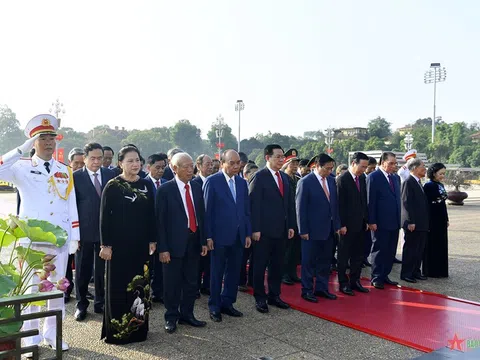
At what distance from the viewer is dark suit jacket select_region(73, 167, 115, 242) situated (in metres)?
4.72

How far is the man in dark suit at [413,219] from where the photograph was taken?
21.0ft

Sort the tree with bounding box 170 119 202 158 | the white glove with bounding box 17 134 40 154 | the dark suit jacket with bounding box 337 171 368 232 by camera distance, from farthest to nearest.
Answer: the tree with bounding box 170 119 202 158 → the dark suit jacket with bounding box 337 171 368 232 → the white glove with bounding box 17 134 40 154

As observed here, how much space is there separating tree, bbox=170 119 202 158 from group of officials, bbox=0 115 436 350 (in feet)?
A: 331

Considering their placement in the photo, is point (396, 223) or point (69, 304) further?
point (396, 223)

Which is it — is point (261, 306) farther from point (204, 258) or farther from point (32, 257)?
point (32, 257)

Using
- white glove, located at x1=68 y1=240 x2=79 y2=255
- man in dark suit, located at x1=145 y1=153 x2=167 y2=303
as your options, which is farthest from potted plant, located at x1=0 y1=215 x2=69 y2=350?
man in dark suit, located at x1=145 y1=153 x2=167 y2=303

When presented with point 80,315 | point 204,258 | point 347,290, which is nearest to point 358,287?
point 347,290

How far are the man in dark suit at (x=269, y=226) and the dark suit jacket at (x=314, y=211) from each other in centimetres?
25

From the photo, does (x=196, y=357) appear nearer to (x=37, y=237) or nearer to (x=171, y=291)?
(x=171, y=291)

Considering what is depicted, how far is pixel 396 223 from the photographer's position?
6.11m

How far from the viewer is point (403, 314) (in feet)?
16.1

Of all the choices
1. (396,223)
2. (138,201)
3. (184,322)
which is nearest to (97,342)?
(184,322)

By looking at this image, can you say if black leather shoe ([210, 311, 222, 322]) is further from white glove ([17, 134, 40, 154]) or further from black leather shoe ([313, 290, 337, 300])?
white glove ([17, 134, 40, 154])

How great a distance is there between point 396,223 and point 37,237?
517cm
